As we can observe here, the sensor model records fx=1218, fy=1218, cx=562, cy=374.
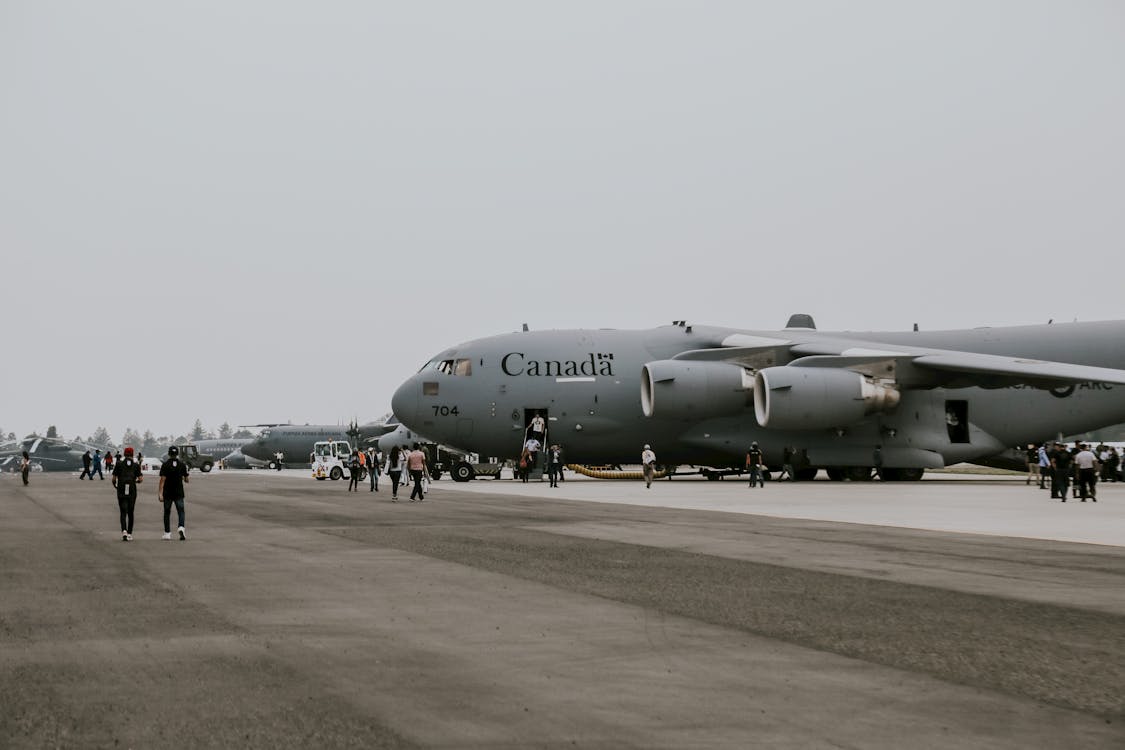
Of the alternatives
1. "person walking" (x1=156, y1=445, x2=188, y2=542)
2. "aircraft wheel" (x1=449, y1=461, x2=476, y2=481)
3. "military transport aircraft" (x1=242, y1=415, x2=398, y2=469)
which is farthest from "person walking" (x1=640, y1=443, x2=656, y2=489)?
"military transport aircraft" (x1=242, y1=415, x2=398, y2=469)

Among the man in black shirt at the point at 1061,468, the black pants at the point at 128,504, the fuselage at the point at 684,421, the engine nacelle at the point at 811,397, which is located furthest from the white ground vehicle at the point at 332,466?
the black pants at the point at 128,504

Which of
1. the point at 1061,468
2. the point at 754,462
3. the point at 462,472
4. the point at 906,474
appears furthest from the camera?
the point at 462,472

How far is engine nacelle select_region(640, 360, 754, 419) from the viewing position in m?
38.6

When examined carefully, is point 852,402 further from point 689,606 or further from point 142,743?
point 142,743

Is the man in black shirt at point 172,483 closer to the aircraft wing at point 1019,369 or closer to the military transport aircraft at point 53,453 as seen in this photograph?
the aircraft wing at point 1019,369

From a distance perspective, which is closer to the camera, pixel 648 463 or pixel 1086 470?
pixel 1086 470

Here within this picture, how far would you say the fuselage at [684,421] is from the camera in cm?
4038

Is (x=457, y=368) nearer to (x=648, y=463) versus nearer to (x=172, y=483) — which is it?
(x=648, y=463)

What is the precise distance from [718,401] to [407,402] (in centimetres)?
1056

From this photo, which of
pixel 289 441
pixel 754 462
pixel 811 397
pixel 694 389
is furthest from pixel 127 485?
pixel 289 441

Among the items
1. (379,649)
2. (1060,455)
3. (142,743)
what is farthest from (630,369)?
(142,743)

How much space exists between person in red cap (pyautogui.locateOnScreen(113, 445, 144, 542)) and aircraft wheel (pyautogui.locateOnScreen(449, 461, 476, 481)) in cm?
2933

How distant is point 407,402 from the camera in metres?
41.5

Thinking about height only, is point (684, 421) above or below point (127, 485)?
above
